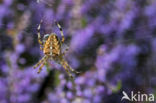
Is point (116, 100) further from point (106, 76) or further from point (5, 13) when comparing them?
point (5, 13)

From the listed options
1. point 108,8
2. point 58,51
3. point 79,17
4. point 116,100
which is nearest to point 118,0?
point 108,8

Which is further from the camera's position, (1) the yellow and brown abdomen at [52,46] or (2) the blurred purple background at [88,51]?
(2) the blurred purple background at [88,51]

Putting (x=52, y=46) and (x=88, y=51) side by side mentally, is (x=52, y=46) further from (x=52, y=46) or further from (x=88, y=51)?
(x=88, y=51)

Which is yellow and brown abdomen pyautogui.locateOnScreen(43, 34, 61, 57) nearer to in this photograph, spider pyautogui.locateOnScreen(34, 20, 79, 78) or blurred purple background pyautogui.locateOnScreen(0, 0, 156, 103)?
spider pyautogui.locateOnScreen(34, 20, 79, 78)

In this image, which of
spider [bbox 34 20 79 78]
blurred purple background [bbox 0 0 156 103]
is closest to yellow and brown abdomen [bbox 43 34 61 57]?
spider [bbox 34 20 79 78]

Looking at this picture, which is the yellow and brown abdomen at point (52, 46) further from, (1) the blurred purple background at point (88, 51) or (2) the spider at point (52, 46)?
(1) the blurred purple background at point (88, 51)

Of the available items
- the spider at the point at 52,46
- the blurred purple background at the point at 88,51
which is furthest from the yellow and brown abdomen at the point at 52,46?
the blurred purple background at the point at 88,51
